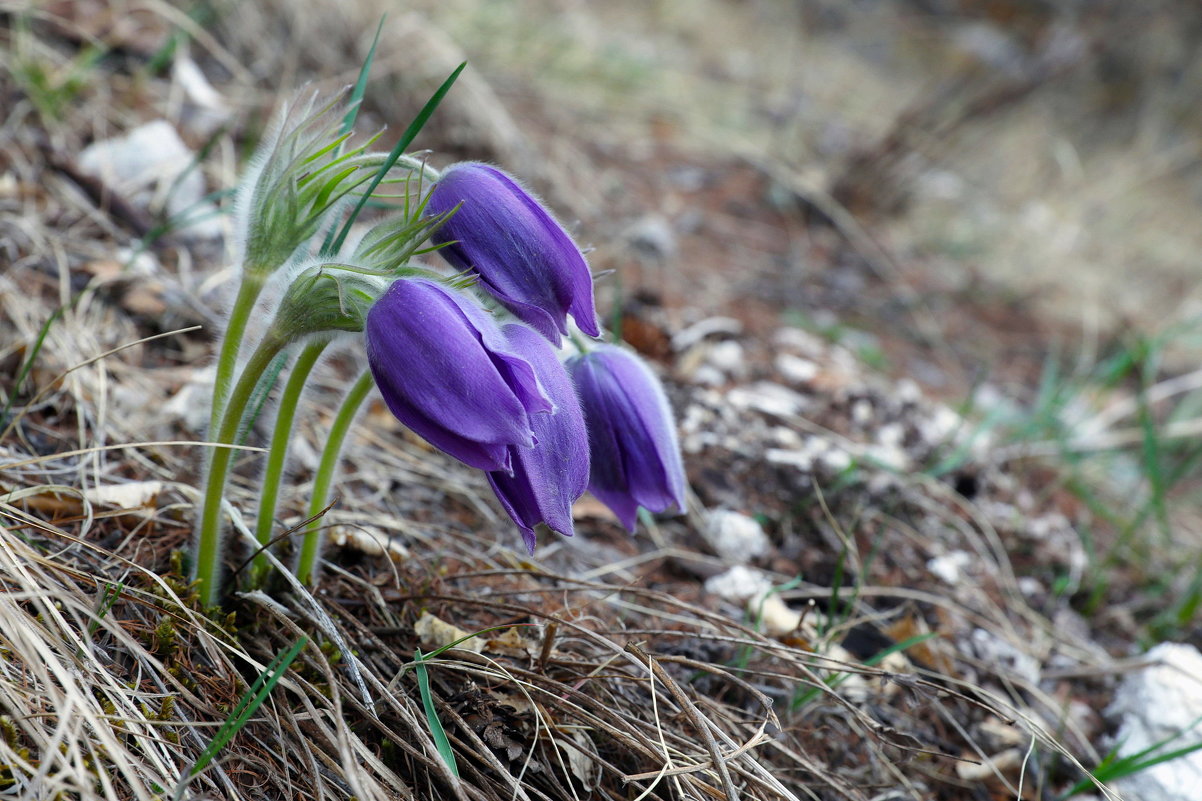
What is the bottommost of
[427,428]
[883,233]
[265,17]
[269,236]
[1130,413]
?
[1130,413]

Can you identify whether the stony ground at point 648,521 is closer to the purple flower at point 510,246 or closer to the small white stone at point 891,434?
the small white stone at point 891,434

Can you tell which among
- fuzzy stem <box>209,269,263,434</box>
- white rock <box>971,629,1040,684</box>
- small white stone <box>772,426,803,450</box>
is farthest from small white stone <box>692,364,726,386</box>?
fuzzy stem <box>209,269,263,434</box>

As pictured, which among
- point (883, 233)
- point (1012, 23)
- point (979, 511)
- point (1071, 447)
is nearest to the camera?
point (979, 511)

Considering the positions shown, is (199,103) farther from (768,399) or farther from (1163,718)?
(1163,718)

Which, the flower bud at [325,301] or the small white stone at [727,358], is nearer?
the flower bud at [325,301]

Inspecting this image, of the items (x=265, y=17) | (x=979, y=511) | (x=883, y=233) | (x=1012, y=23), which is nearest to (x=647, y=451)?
(x=979, y=511)

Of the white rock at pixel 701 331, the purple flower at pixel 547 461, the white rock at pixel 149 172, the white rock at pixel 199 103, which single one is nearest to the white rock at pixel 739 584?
the purple flower at pixel 547 461

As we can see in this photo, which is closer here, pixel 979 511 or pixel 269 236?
pixel 269 236

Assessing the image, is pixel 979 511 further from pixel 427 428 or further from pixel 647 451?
pixel 427 428
